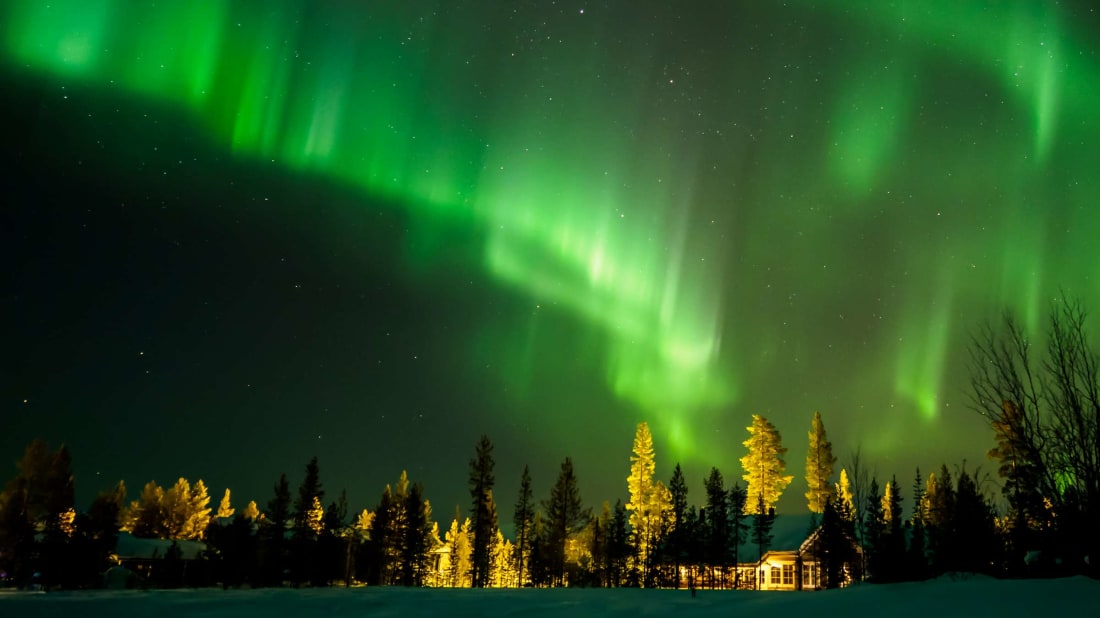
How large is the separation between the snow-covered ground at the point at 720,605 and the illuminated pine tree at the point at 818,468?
49398 mm

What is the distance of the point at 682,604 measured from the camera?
20.1m

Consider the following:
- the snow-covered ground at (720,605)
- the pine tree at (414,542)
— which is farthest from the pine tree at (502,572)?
the snow-covered ground at (720,605)

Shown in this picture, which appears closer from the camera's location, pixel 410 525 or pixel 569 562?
pixel 410 525

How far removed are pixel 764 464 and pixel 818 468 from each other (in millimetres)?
5240

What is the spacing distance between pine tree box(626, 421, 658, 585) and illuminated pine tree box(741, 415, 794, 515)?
10.2m

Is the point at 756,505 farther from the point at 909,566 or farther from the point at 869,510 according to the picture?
the point at 909,566

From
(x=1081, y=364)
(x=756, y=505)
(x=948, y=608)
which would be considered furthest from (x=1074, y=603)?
(x=756, y=505)

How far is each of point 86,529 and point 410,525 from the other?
3140 cm

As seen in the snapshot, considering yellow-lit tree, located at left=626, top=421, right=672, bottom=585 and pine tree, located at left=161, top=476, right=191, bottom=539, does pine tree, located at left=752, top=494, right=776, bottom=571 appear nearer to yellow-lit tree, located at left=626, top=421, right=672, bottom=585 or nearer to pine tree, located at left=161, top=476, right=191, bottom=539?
yellow-lit tree, located at left=626, top=421, right=672, bottom=585

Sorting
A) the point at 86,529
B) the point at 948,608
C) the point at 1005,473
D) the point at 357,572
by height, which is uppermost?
the point at 1005,473

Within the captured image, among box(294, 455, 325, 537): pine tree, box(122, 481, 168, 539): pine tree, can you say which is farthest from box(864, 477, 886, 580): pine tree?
box(122, 481, 168, 539): pine tree

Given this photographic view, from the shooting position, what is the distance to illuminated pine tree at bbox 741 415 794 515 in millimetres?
69375

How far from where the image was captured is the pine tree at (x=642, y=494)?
236 ft

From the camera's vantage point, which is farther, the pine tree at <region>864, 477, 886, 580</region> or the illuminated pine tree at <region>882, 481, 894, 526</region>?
the illuminated pine tree at <region>882, 481, 894, 526</region>
